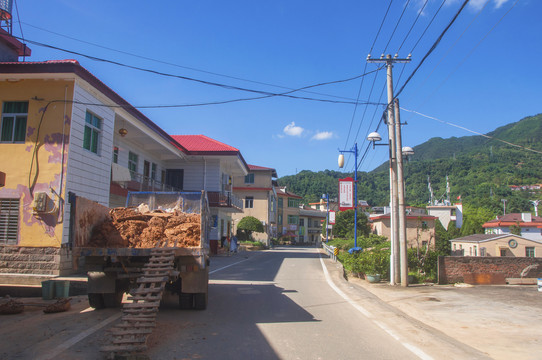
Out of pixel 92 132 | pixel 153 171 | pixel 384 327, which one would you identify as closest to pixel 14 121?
pixel 92 132

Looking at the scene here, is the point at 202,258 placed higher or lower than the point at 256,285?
higher

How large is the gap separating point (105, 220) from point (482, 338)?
7.50 metres

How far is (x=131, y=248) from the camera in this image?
716 cm

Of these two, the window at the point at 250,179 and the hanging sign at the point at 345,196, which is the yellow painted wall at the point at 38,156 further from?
the window at the point at 250,179

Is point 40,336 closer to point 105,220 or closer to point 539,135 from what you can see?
point 105,220

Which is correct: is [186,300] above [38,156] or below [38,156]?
below

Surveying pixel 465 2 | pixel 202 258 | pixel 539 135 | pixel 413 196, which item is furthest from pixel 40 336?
pixel 539 135

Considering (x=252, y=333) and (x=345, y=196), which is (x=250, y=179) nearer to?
(x=345, y=196)

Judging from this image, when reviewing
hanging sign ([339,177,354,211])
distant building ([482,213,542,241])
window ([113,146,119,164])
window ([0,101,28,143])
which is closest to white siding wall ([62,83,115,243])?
window ([0,101,28,143])

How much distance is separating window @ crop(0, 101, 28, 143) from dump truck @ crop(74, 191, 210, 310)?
8.10 m

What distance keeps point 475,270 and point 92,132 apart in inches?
611

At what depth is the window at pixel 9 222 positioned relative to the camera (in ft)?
45.0

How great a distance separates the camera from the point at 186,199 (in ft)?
33.8

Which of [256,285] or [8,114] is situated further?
[8,114]
